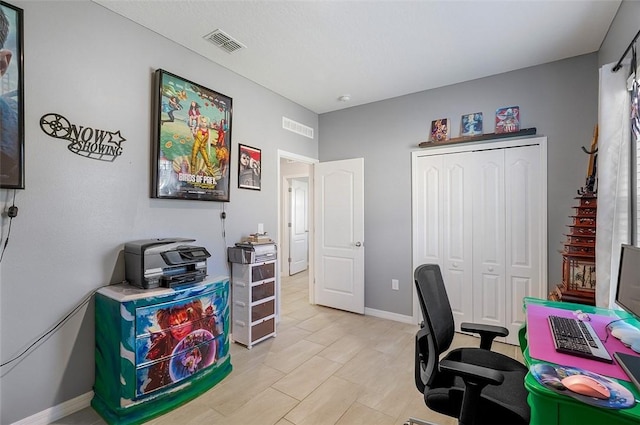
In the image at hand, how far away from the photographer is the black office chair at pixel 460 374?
3.89ft

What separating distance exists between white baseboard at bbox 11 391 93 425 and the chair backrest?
7.76ft

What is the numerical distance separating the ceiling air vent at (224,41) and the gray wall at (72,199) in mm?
355

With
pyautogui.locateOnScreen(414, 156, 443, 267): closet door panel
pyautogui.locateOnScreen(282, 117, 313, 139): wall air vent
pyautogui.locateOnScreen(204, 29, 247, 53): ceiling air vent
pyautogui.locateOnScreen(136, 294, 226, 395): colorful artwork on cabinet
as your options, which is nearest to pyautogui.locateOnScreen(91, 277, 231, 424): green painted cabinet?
pyautogui.locateOnScreen(136, 294, 226, 395): colorful artwork on cabinet

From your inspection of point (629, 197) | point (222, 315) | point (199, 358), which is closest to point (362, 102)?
point (629, 197)

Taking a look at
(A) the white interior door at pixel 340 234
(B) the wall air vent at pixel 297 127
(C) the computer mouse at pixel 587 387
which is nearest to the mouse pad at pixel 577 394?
(C) the computer mouse at pixel 587 387

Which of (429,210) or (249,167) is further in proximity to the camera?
(429,210)

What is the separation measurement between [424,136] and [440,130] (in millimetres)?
191

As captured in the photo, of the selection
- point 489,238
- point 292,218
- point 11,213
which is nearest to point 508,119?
point 489,238

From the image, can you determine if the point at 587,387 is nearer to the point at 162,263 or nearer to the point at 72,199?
the point at 162,263

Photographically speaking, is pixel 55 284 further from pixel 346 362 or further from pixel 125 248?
pixel 346 362

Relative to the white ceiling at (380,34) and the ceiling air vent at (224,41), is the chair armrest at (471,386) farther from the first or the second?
the ceiling air vent at (224,41)

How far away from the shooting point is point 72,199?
1.95 metres

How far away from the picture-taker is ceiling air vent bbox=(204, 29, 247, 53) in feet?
7.83

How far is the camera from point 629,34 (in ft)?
6.14
